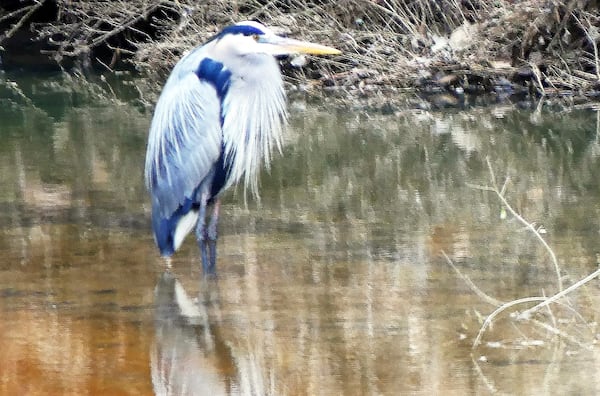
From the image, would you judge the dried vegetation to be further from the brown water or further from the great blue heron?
the great blue heron

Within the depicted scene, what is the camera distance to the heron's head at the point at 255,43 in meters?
5.43

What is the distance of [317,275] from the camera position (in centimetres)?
518

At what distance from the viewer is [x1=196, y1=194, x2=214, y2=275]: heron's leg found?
536 centimetres

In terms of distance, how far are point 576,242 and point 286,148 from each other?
3.40m

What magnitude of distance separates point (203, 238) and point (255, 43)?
40.0 inches

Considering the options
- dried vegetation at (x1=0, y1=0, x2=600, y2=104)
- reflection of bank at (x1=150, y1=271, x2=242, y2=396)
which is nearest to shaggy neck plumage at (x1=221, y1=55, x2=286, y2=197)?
reflection of bank at (x1=150, y1=271, x2=242, y2=396)

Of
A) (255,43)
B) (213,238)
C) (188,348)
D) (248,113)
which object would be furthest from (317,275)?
(255,43)

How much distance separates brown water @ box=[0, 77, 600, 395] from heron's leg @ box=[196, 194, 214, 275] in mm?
67

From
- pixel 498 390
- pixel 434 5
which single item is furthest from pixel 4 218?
pixel 434 5

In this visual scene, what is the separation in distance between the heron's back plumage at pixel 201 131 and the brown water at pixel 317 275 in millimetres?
317

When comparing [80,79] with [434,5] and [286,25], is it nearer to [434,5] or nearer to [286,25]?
[286,25]

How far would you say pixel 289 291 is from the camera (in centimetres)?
494

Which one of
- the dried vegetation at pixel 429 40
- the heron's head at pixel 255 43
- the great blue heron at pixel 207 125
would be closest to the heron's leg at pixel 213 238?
the great blue heron at pixel 207 125

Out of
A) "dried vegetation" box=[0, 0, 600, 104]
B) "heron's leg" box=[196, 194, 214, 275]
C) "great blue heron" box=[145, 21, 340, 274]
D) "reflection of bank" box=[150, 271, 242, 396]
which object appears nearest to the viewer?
"reflection of bank" box=[150, 271, 242, 396]
